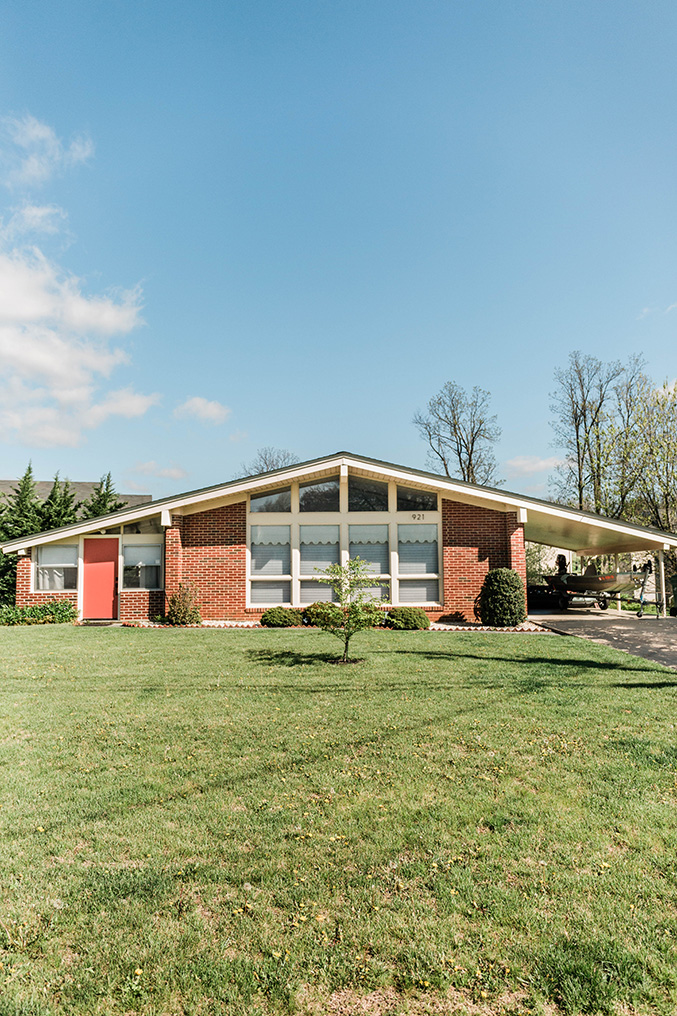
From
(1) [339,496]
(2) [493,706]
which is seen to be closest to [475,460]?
(1) [339,496]

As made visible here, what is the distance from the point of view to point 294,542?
1633 centimetres

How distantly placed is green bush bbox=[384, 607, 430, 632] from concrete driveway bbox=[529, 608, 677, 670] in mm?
3223

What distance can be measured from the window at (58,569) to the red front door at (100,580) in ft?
1.39

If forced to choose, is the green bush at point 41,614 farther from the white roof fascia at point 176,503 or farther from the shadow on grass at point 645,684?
the shadow on grass at point 645,684

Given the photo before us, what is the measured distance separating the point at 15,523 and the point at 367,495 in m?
12.6

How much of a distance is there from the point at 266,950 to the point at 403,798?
6.00ft

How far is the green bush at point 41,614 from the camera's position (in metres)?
16.1

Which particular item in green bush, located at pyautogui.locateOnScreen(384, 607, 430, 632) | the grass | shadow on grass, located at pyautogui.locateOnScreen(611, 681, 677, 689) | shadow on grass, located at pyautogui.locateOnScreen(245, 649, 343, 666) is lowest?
the grass

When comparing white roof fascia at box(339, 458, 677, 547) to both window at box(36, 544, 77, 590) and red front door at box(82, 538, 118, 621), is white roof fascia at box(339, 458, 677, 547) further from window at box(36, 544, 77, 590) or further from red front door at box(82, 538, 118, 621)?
window at box(36, 544, 77, 590)

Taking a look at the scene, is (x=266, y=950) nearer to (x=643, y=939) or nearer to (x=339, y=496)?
(x=643, y=939)

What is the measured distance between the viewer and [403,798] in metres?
4.36

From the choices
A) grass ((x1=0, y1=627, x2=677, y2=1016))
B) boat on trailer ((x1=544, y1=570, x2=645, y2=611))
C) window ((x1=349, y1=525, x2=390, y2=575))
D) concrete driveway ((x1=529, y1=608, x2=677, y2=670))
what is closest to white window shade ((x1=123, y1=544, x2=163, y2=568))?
window ((x1=349, y1=525, x2=390, y2=575))

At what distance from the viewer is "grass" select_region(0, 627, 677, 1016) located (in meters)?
2.54

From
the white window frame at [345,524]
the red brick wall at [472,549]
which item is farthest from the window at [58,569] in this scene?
the red brick wall at [472,549]
